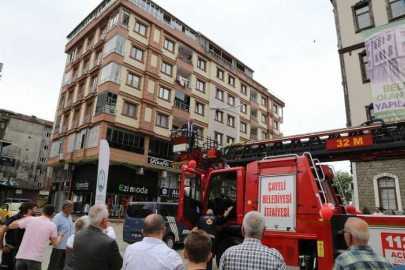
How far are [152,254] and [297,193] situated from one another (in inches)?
179

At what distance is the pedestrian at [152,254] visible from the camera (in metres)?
2.71

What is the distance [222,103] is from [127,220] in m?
27.9

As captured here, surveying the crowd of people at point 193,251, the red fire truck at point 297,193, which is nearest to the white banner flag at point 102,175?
the red fire truck at point 297,193

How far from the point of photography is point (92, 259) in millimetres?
3148

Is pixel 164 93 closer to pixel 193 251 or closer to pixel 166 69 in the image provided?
pixel 166 69

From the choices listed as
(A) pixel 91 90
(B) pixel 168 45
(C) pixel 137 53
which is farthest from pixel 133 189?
(B) pixel 168 45

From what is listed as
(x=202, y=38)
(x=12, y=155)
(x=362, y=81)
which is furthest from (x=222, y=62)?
(x=12, y=155)

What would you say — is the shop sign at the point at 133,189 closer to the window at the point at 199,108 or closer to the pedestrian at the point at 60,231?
the window at the point at 199,108

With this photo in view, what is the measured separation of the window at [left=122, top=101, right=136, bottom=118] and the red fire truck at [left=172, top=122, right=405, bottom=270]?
19851 millimetres

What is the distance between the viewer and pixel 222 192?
332 inches

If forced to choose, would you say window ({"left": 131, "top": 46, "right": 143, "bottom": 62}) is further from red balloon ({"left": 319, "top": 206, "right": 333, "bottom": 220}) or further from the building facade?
the building facade

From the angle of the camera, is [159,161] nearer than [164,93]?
Yes

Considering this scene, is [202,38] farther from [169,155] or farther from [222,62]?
[169,155]

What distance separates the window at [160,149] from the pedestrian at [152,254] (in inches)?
1038
